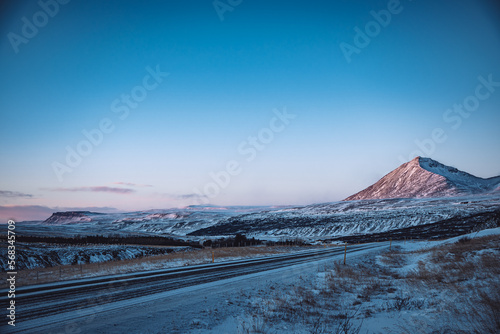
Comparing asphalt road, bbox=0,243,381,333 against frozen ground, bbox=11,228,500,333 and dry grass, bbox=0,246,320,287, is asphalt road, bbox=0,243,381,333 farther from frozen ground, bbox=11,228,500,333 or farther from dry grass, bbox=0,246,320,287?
dry grass, bbox=0,246,320,287

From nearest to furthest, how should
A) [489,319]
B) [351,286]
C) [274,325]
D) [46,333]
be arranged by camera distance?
[489,319] → [46,333] → [274,325] → [351,286]

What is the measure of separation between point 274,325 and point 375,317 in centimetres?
281

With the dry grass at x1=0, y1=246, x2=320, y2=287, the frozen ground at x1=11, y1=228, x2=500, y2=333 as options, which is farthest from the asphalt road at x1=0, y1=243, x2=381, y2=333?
the dry grass at x1=0, y1=246, x2=320, y2=287

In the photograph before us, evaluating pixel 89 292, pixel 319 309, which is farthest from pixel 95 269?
pixel 319 309

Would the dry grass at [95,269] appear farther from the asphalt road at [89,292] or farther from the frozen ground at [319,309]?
A: the frozen ground at [319,309]

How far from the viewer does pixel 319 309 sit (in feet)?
29.8

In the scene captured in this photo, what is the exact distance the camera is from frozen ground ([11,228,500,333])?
6957mm

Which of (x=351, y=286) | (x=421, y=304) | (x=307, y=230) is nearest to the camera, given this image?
(x=421, y=304)

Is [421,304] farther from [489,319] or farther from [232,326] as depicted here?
[232,326]

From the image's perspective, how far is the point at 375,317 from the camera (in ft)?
25.5

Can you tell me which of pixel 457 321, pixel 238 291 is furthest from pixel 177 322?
pixel 457 321

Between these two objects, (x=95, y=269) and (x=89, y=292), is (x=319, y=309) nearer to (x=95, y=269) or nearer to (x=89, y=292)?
(x=89, y=292)

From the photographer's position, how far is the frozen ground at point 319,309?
6957mm

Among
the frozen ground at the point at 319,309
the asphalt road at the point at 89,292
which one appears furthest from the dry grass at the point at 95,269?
the frozen ground at the point at 319,309
